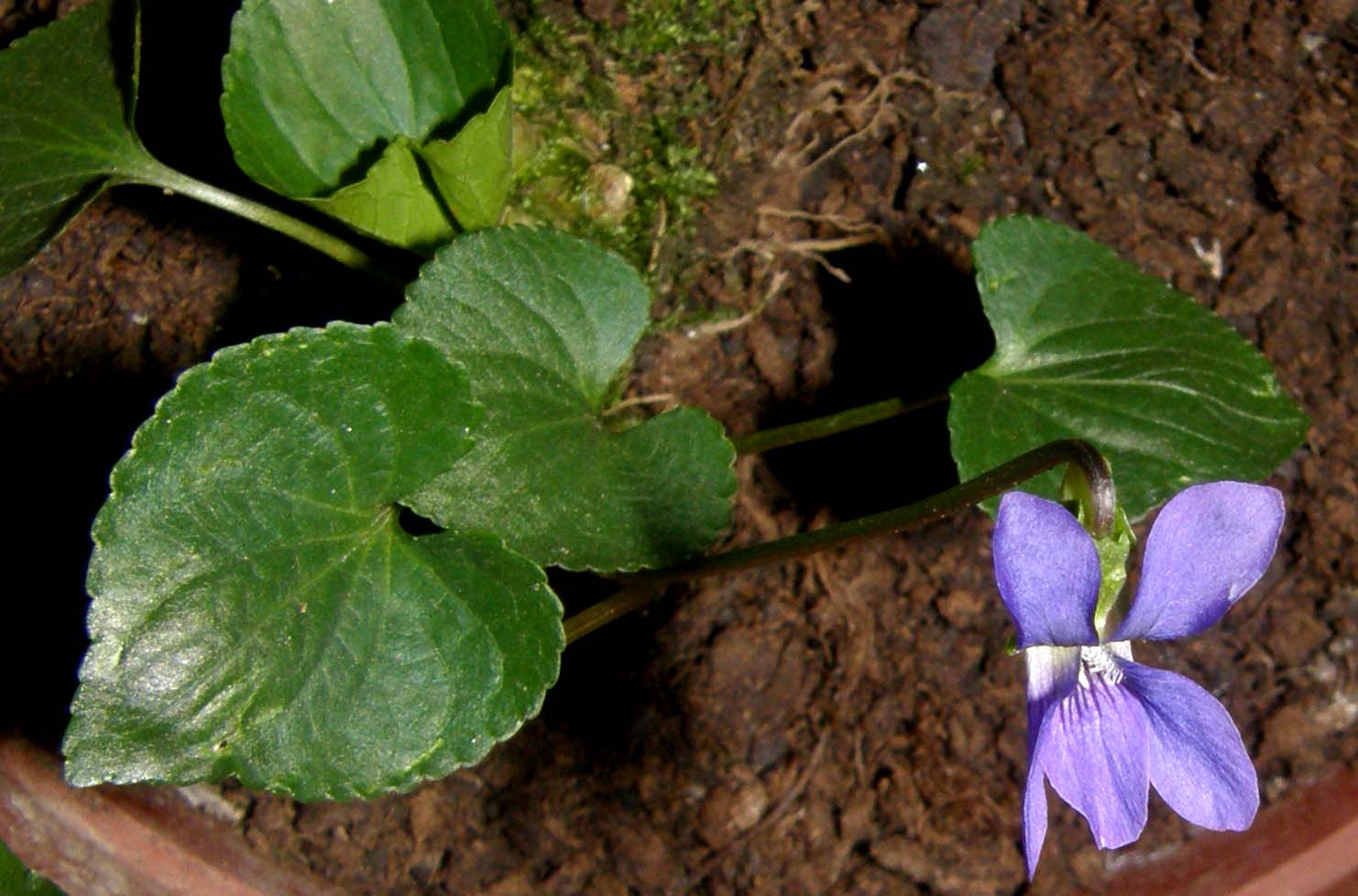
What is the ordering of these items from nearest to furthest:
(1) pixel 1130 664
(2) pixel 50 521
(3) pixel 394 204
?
(1) pixel 1130 664 → (3) pixel 394 204 → (2) pixel 50 521

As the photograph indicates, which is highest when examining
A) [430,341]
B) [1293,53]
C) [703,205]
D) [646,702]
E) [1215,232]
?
[430,341]

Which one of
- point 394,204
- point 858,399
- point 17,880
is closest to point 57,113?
point 394,204

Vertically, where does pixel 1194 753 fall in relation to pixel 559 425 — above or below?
below

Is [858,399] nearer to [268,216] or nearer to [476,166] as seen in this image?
[476,166]

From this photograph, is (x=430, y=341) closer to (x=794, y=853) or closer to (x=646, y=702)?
(x=646, y=702)

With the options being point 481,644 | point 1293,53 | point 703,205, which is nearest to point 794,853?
point 481,644

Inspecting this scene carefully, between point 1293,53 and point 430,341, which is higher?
point 430,341

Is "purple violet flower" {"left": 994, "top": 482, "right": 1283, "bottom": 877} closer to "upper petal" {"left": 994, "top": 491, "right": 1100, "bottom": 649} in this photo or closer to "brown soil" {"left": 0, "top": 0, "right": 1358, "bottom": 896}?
"upper petal" {"left": 994, "top": 491, "right": 1100, "bottom": 649}
